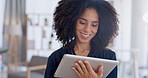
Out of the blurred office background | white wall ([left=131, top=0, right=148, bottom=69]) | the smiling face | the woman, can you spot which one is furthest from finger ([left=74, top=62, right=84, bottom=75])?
white wall ([left=131, top=0, right=148, bottom=69])

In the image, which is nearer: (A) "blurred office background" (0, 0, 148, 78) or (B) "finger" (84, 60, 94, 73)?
(B) "finger" (84, 60, 94, 73)

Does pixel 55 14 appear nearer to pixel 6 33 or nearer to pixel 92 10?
pixel 92 10

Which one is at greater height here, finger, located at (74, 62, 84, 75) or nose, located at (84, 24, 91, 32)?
nose, located at (84, 24, 91, 32)

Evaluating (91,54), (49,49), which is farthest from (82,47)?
(49,49)

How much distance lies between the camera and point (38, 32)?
4.09 metres

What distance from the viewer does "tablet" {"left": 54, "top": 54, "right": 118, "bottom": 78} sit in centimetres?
65

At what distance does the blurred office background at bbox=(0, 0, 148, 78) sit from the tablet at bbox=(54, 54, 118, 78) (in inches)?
126

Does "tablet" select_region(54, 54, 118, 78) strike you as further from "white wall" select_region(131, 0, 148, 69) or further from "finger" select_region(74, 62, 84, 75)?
"white wall" select_region(131, 0, 148, 69)

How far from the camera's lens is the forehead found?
26.8 inches

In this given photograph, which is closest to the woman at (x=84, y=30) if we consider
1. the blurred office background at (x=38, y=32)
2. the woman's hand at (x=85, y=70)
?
the woman's hand at (x=85, y=70)

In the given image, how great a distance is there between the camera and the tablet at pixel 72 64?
2.12 ft

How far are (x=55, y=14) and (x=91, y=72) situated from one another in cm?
22

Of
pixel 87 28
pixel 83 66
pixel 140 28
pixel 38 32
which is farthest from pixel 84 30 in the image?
pixel 38 32

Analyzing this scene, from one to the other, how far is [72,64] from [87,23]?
0.13 meters
